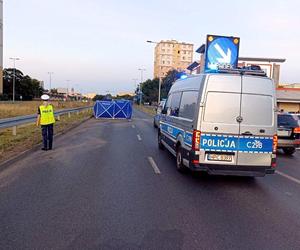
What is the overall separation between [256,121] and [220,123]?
801 millimetres

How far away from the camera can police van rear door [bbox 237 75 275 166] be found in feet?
23.7

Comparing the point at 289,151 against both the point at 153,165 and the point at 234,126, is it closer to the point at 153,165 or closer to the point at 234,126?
the point at 153,165

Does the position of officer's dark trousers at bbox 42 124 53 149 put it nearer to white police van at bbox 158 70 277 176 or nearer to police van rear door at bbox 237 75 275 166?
white police van at bbox 158 70 277 176

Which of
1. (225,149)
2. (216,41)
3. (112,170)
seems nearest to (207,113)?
(225,149)

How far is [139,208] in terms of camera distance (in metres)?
5.49

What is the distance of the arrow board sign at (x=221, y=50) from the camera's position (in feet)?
53.5

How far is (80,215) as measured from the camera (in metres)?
5.09

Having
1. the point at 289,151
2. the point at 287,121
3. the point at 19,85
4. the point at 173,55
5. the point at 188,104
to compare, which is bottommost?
the point at 289,151

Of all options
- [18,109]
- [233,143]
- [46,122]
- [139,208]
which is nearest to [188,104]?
[233,143]

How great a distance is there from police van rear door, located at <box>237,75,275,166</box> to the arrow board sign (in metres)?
9.13

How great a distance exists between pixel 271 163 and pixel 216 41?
1033cm

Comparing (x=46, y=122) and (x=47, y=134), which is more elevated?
(x=46, y=122)

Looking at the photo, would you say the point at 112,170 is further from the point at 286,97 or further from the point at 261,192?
the point at 286,97

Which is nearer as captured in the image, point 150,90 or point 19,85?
point 19,85
